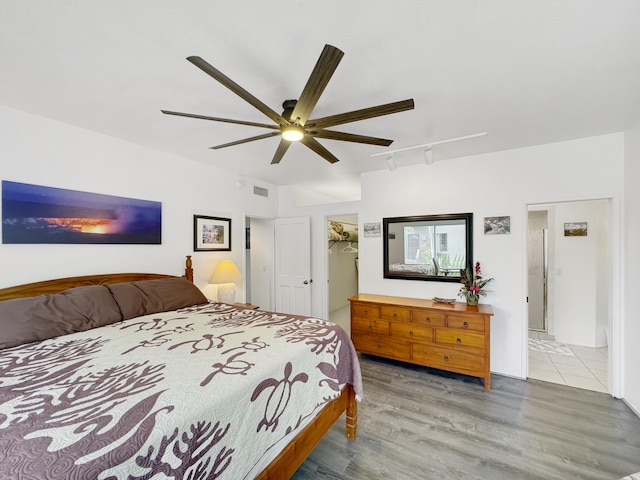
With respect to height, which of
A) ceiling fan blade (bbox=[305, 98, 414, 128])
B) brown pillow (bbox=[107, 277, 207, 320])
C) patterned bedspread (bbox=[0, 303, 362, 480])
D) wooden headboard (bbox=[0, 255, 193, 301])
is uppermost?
ceiling fan blade (bbox=[305, 98, 414, 128])

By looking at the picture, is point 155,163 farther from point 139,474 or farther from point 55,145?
point 139,474

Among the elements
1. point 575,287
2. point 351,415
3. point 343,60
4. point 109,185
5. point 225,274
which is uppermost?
point 343,60

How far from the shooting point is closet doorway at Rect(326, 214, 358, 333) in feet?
19.5

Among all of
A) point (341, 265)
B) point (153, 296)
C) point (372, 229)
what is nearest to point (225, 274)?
point (153, 296)

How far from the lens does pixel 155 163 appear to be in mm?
3217

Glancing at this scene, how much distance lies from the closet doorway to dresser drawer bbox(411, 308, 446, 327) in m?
2.52

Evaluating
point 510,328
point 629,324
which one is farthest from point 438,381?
point 629,324

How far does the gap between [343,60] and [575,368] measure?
4.33 m

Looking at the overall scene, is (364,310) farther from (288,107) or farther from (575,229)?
(575,229)

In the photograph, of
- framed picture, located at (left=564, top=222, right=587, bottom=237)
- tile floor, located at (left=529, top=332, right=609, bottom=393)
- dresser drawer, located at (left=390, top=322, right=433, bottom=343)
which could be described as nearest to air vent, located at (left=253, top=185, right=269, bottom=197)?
dresser drawer, located at (left=390, top=322, right=433, bottom=343)

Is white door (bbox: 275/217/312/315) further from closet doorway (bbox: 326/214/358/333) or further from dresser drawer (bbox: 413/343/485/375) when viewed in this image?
dresser drawer (bbox: 413/343/485/375)

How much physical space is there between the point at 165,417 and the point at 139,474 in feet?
0.57

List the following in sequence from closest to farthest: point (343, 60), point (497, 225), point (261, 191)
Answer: point (343, 60) → point (497, 225) → point (261, 191)

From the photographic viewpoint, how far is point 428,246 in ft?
12.1
